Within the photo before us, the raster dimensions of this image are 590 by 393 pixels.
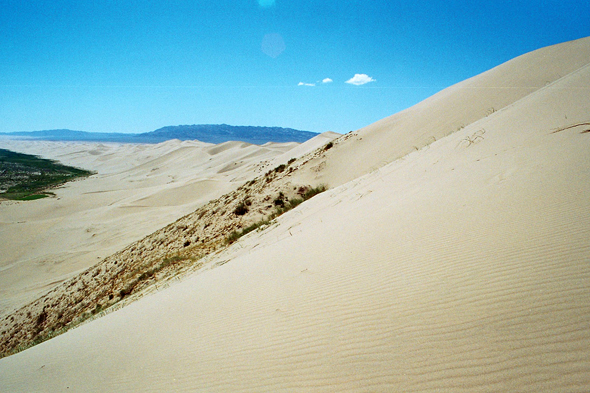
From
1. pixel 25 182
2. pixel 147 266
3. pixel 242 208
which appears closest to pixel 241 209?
pixel 242 208

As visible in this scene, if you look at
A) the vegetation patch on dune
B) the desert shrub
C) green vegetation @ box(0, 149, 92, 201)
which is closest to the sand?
the vegetation patch on dune

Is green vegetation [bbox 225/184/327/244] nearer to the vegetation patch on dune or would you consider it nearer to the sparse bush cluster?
the vegetation patch on dune

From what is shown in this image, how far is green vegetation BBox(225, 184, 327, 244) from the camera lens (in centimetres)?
772

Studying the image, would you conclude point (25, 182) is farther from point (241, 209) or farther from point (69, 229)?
point (241, 209)

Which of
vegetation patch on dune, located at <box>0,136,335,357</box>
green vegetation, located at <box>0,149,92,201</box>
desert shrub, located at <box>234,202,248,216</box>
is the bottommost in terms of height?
vegetation patch on dune, located at <box>0,136,335,357</box>

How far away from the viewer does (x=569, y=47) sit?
14586mm

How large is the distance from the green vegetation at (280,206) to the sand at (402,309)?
3270mm

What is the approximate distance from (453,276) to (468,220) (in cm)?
116

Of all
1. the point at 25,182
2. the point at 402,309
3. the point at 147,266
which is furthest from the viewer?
the point at 25,182

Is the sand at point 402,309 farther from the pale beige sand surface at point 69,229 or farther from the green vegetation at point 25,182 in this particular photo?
the green vegetation at point 25,182

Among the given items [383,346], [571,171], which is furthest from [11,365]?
[571,171]

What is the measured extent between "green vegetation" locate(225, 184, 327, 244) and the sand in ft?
10.7

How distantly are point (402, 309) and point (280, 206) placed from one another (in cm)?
767

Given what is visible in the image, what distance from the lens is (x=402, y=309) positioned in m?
1.93
